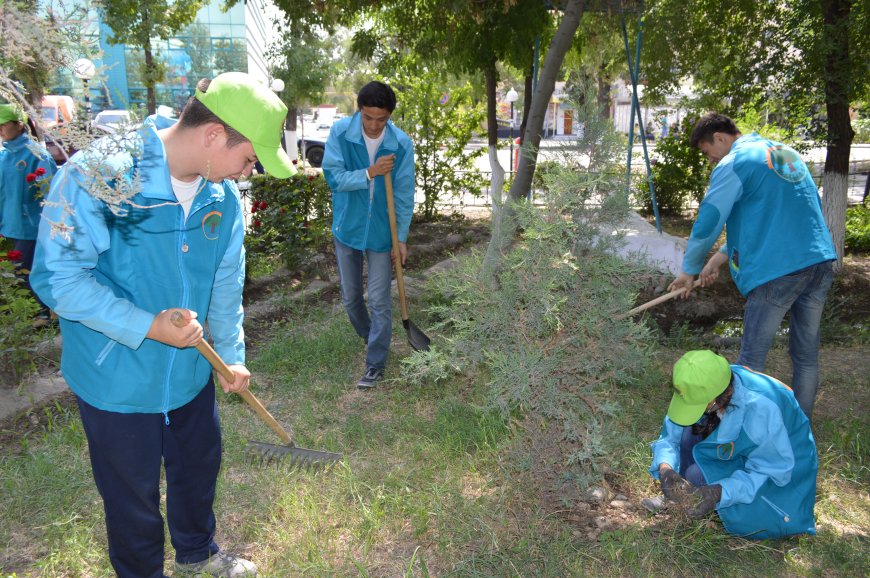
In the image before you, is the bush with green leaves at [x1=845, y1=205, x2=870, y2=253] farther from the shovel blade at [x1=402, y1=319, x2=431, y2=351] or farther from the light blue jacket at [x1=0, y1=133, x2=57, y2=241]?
the light blue jacket at [x1=0, y1=133, x2=57, y2=241]

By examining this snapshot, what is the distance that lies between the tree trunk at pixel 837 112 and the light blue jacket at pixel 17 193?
7.24m

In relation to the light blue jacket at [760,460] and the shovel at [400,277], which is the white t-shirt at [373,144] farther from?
the light blue jacket at [760,460]

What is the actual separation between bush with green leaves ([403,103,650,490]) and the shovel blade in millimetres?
1848

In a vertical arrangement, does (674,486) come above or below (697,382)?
below

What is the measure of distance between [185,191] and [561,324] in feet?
4.73

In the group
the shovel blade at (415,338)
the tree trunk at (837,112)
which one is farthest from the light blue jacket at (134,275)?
the tree trunk at (837,112)

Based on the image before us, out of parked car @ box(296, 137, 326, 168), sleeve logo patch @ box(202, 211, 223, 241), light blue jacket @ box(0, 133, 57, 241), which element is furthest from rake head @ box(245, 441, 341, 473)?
parked car @ box(296, 137, 326, 168)

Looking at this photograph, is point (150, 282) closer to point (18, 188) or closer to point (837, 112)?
point (18, 188)

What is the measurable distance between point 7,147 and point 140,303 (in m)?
4.27

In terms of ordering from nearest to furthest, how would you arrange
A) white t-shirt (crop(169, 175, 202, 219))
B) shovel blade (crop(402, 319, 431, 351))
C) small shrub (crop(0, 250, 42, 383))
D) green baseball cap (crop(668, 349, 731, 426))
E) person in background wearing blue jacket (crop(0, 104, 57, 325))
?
white t-shirt (crop(169, 175, 202, 219)), green baseball cap (crop(668, 349, 731, 426)), small shrub (crop(0, 250, 42, 383)), shovel blade (crop(402, 319, 431, 351)), person in background wearing blue jacket (crop(0, 104, 57, 325))

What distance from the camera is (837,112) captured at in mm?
7367

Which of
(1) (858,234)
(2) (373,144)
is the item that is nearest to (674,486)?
(2) (373,144)

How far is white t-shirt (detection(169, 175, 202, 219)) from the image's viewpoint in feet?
6.95

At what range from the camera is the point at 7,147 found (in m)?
5.43
